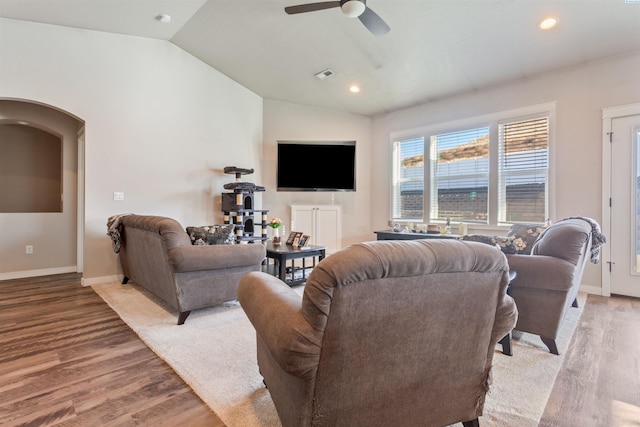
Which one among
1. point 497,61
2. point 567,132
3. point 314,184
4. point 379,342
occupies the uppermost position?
point 497,61

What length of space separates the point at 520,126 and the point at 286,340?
4.59 meters

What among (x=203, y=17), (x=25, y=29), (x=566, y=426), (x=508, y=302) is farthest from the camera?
(x=203, y=17)

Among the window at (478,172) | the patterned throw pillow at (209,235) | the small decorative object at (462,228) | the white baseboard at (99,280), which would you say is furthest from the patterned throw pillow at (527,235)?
the white baseboard at (99,280)

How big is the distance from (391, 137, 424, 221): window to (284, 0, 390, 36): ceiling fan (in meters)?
2.83

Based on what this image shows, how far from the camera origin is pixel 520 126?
417 centimetres

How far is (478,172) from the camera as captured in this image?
4590 millimetres

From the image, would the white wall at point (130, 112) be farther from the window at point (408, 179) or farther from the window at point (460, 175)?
the window at point (460, 175)

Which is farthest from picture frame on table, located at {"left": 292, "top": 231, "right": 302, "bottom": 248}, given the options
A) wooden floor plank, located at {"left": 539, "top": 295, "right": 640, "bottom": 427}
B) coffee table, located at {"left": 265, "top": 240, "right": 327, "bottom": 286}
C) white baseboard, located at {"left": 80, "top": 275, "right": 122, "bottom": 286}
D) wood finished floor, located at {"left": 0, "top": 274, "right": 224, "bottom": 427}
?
wooden floor plank, located at {"left": 539, "top": 295, "right": 640, "bottom": 427}

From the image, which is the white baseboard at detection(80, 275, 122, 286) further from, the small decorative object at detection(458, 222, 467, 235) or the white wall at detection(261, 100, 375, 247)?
the small decorative object at detection(458, 222, 467, 235)

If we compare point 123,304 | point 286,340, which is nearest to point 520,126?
point 286,340

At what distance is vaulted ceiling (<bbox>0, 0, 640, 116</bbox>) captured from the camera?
3.01 metres

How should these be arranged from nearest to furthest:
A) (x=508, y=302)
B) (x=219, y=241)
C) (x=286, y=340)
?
(x=286, y=340) < (x=508, y=302) < (x=219, y=241)

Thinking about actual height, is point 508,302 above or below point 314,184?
below

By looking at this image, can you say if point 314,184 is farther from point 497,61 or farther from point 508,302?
point 508,302
